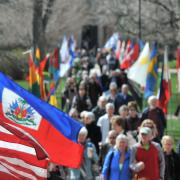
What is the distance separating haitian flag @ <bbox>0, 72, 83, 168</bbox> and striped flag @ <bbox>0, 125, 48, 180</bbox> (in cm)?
63

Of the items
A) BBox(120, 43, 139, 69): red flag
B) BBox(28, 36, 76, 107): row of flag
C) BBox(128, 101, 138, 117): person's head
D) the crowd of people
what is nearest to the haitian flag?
the crowd of people

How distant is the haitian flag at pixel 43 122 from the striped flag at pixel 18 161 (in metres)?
0.63

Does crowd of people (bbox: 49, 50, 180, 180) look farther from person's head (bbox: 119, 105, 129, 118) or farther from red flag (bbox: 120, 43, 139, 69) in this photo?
red flag (bbox: 120, 43, 139, 69)

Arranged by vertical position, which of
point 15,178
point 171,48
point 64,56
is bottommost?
point 171,48

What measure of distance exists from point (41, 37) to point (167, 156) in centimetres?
2456

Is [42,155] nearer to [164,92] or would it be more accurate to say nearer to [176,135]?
[164,92]

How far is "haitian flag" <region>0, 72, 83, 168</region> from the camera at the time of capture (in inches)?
333

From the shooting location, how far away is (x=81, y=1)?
156 feet

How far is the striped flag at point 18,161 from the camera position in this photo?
24.4 ft

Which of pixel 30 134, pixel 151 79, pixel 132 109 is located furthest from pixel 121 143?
pixel 151 79

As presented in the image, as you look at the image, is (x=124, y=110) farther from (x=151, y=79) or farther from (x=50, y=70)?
(x=50, y=70)

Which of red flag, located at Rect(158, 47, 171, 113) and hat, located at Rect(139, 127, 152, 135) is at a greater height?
hat, located at Rect(139, 127, 152, 135)

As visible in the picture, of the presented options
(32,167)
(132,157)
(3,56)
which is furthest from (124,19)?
(32,167)

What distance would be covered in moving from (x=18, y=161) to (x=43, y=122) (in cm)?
134
